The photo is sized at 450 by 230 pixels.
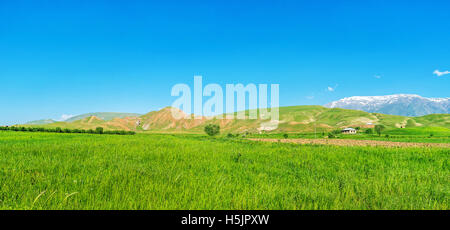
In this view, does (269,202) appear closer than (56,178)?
Yes

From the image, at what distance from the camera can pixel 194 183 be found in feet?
16.3
